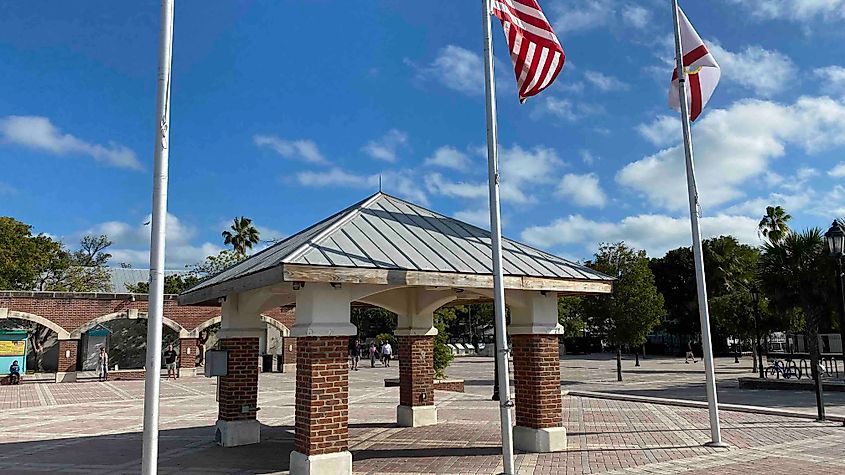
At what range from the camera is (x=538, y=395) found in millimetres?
10305

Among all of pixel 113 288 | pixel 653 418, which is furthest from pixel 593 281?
pixel 113 288

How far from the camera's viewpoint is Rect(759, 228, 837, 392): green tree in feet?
68.2

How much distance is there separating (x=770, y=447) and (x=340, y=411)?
7551 millimetres

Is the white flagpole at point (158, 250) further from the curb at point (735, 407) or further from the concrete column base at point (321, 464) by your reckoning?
the curb at point (735, 407)

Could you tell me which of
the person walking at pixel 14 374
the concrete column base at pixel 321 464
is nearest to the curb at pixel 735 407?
the concrete column base at pixel 321 464

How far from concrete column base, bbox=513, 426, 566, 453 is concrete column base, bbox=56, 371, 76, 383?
28.1m

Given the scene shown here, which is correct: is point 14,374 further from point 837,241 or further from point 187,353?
point 837,241

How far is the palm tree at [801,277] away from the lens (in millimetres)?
20797

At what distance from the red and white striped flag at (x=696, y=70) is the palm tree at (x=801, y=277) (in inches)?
493

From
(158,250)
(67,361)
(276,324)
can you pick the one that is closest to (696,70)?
(158,250)

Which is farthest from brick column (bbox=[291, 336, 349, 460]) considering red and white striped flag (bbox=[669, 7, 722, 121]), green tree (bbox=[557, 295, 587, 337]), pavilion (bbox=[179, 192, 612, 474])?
green tree (bbox=[557, 295, 587, 337])

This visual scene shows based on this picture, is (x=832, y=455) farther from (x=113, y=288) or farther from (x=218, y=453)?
(x=113, y=288)

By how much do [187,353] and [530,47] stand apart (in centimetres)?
3082

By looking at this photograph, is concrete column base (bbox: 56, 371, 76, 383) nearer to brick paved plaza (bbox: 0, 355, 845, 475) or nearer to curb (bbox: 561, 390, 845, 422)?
brick paved plaza (bbox: 0, 355, 845, 475)
